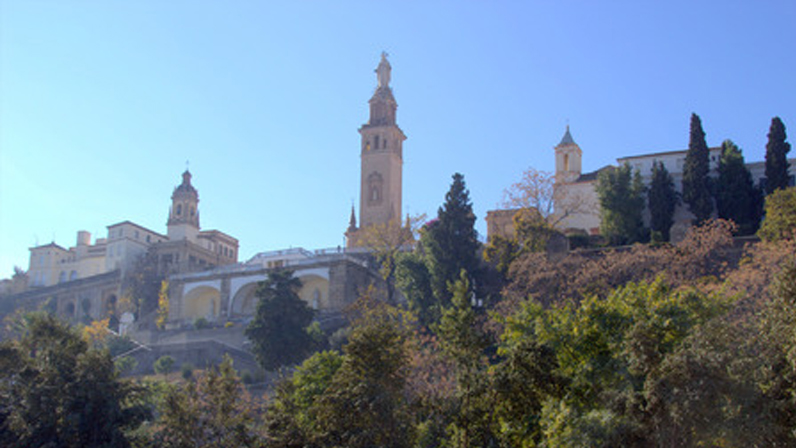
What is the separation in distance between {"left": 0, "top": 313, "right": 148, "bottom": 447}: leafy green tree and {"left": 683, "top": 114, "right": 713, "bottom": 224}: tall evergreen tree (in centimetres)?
2853

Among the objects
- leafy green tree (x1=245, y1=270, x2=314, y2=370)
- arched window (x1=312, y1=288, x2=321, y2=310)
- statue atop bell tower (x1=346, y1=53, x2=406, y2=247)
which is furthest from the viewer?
statue atop bell tower (x1=346, y1=53, x2=406, y2=247)

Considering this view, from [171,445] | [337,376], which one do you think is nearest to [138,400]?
[171,445]

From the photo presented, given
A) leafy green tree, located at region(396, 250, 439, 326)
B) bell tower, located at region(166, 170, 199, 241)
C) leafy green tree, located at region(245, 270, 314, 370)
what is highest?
bell tower, located at region(166, 170, 199, 241)

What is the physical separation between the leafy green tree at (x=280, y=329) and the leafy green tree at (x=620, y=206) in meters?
15.5

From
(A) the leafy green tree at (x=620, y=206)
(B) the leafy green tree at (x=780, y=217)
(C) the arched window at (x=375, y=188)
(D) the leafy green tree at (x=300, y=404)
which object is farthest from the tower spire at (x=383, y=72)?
(D) the leafy green tree at (x=300, y=404)

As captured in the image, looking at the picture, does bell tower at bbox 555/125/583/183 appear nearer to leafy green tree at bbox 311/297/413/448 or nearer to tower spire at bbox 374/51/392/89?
tower spire at bbox 374/51/392/89

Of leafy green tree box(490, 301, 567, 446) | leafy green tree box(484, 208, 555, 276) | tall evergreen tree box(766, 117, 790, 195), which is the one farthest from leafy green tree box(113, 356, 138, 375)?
tall evergreen tree box(766, 117, 790, 195)

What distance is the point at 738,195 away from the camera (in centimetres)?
4269

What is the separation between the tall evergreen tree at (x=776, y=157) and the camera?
139 feet

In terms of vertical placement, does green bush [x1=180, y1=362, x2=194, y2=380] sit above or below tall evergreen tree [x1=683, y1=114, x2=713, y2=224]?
below

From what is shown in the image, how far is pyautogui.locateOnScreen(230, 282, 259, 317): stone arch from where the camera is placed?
193 feet

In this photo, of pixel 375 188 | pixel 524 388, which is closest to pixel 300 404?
pixel 524 388

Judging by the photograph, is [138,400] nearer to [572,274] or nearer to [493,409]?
[493,409]

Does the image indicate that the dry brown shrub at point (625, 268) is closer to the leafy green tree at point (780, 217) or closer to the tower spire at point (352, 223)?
the leafy green tree at point (780, 217)
